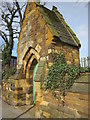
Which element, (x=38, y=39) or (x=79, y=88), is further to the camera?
(x=38, y=39)

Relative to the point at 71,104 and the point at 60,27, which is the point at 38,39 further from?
the point at 71,104

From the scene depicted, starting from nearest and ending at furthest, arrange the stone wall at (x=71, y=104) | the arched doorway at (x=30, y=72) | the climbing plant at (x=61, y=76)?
the stone wall at (x=71, y=104), the climbing plant at (x=61, y=76), the arched doorway at (x=30, y=72)

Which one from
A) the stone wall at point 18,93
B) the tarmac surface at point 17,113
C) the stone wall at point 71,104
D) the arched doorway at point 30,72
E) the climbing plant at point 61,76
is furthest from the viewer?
the arched doorway at point 30,72

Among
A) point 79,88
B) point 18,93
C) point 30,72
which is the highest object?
point 30,72

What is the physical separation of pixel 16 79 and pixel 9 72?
1.97 meters

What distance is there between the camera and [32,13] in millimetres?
8094

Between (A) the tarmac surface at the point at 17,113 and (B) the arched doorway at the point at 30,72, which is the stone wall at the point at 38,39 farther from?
(A) the tarmac surface at the point at 17,113

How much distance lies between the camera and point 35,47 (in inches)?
283

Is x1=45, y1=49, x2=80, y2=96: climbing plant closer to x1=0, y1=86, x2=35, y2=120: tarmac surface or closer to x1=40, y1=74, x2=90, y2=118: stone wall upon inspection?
x1=40, y1=74, x2=90, y2=118: stone wall

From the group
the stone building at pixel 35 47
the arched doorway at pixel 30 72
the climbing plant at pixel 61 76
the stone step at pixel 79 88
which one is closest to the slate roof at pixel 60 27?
the stone building at pixel 35 47

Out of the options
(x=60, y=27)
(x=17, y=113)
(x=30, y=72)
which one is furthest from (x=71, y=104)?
(x=60, y=27)

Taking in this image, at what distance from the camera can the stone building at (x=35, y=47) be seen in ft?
20.9

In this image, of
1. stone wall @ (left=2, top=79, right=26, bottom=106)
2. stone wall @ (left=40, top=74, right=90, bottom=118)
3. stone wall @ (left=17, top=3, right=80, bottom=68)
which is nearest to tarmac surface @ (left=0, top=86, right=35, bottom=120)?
stone wall @ (left=2, top=79, right=26, bottom=106)

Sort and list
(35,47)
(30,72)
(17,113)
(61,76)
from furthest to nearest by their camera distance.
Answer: (30,72) → (35,47) → (17,113) → (61,76)
